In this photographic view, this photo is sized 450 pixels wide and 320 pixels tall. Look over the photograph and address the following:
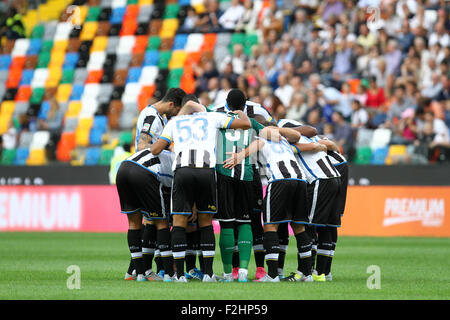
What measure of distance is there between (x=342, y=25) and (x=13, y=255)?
11.3 meters

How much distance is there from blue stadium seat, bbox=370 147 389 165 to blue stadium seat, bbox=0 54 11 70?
1298 centimetres

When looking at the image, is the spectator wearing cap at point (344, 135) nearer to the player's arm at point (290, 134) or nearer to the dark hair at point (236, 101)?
the player's arm at point (290, 134)

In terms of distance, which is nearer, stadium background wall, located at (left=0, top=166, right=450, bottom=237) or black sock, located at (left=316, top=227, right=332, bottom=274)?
black sock, located at (left=316, top=227, right=332, bottom=274)

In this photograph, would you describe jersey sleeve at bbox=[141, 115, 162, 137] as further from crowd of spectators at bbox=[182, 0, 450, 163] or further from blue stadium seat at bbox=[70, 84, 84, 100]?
blue stadium seat at bbox=[70, 84, 84, 100]

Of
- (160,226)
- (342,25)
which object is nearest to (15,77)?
(342,25)

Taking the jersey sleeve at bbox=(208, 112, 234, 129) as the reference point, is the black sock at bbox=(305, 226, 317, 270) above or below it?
below

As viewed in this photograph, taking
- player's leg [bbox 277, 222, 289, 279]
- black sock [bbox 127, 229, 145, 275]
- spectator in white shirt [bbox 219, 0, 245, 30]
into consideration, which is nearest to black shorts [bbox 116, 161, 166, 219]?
black sock [bbox 127, 229, 145, 275]

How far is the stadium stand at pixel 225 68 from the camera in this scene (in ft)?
68.8

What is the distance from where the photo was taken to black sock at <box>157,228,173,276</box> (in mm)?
10906

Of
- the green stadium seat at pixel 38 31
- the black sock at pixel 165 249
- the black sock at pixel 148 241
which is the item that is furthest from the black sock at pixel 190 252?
the green stadium seat at pixel 38 31

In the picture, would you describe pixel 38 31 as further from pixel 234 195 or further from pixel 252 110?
pixel 234 195

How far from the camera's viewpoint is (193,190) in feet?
34.5

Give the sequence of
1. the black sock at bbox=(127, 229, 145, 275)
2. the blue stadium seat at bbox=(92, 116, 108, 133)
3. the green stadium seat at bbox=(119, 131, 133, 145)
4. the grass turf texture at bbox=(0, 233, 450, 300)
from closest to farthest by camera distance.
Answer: the grass turf texture at bbox=(0, 233, 450, 300) → the black sock at bbox=(127, 229, 145, 275) → the green stadium seat at bbox=(119, 131, 133, 145) → the blue stadium seat at bbox=(92, 116, 108, 133)

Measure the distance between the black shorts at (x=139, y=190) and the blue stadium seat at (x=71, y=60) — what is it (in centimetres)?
1694
